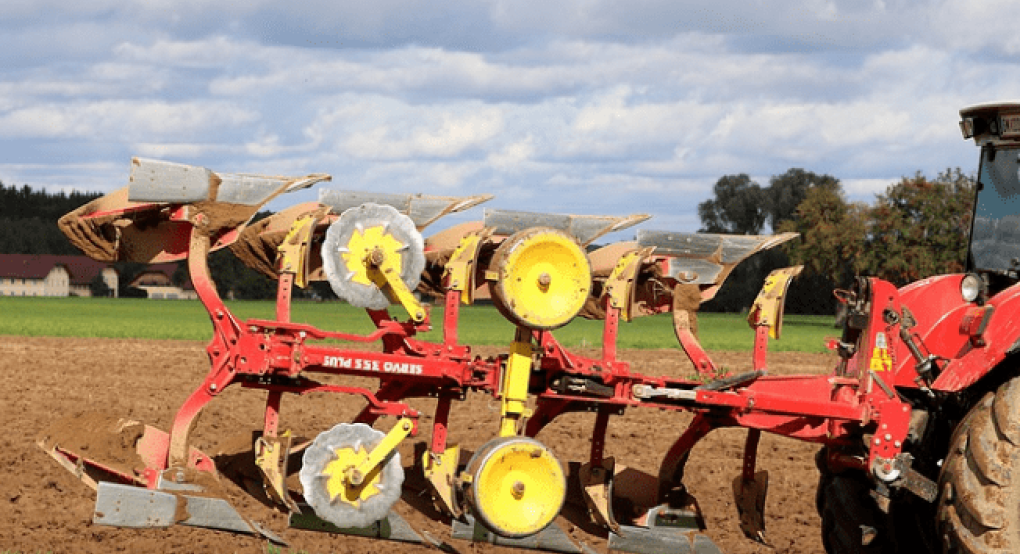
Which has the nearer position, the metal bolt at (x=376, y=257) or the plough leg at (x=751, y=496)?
the metal bolt at (x=376, y=257)

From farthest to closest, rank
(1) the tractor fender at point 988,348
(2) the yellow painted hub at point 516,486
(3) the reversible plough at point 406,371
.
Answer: (3) the reversible plough at point 406,371
(2) the yellow painted hub at point 516,486
(1) the tractor fender at point 988,348

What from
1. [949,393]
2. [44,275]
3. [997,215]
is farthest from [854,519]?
[44,275]

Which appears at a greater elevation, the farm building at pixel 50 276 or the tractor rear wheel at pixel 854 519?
the tractor rear wheel at pixel 854 519

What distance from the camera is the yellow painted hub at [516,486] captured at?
20.8ft

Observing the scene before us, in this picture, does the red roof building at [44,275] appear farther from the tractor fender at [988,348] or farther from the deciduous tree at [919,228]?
the tractor fender at [988,348]

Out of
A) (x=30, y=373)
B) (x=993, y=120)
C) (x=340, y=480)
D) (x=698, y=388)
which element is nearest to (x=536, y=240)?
(x=698, y=388)

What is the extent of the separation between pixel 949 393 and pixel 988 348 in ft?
1.64

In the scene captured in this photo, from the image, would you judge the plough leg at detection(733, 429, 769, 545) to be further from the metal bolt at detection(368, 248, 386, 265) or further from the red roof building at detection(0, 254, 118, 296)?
the red roof building at detection(0, 254, 118, 296)

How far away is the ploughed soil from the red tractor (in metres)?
1.89

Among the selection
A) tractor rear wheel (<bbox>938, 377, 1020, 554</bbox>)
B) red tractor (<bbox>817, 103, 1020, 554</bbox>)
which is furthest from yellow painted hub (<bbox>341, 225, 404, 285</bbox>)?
tractor rear wheel (<bbox>938, 377, 1020, 554</bbox>)

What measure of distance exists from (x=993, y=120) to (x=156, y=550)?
5694mm

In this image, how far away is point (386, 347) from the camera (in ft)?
24.8

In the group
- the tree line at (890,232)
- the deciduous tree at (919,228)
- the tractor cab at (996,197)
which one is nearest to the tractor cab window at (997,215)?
the tractor cab at (996,197)

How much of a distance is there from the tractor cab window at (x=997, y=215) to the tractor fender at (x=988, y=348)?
33.0 inches
